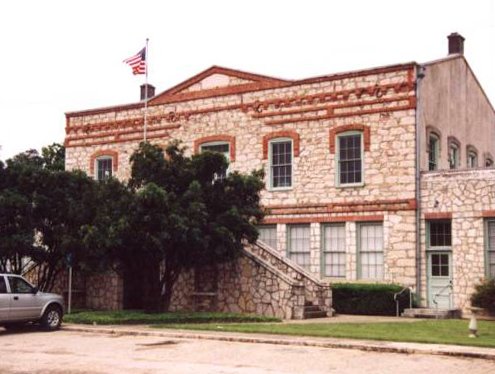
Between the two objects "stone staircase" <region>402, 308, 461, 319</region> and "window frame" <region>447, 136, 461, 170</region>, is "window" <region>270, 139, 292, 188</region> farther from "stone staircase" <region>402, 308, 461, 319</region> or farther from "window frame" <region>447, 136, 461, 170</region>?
"stone staircase" <region>402, 308, 461, 319</region>

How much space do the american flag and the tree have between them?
7.82 meters

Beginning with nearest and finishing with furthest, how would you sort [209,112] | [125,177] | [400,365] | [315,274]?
[400,365] → [315,274] → [209,112] → [125,177]

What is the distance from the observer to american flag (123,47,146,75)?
3130 cm

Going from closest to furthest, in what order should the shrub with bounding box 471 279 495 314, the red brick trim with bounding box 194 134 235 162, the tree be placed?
the tree, the shrub with bounding box 471 279 495 314, the red brick trim with bounding box 194 134 235 162

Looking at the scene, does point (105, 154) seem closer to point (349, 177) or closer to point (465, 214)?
point (349, 177)

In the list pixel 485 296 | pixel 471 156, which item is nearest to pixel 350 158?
pixel 485 296

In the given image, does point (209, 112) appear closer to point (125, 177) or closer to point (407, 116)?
point (125, 177)

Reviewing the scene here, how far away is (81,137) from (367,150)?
46.9ft

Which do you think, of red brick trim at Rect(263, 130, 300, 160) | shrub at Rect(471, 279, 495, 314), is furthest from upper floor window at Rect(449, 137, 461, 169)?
shrub at Rect(471, 279, 495, 314)

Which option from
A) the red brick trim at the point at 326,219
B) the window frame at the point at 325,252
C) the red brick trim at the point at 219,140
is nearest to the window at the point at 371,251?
the red brick trim at the point at 326,219

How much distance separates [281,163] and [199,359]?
1592cm

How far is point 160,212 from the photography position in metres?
22.3

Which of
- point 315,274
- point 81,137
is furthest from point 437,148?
point 81,137

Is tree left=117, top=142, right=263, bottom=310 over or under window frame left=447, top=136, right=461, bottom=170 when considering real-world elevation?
under
